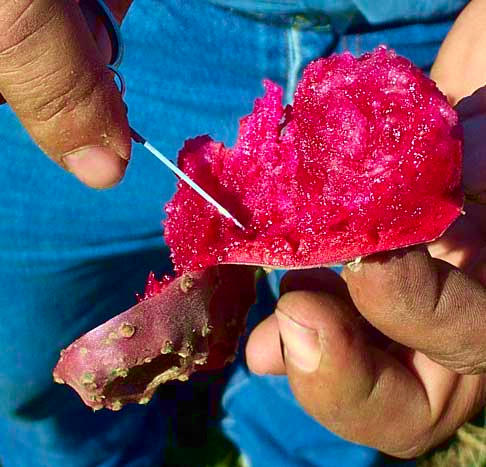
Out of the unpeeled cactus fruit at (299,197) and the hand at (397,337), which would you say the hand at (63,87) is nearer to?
the unpeeled cactus fruit at (299,197)

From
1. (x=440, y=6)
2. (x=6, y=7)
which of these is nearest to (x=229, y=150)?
(x=6, y=7)

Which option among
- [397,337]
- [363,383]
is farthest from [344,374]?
[397,337]

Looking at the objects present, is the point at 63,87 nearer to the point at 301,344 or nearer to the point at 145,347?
the point at 145,347

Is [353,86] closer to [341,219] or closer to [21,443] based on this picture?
[341,219]

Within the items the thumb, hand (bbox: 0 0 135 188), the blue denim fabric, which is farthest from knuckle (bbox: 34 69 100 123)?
the blue denim fabric

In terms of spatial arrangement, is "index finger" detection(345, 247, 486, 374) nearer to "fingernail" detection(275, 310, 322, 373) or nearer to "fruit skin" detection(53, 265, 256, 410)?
"fingernail" detection(275, 310, 322, 373)

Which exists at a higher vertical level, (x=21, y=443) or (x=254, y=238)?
(x=254, y=238)

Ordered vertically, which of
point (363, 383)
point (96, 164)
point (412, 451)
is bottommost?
point (412, 451)
